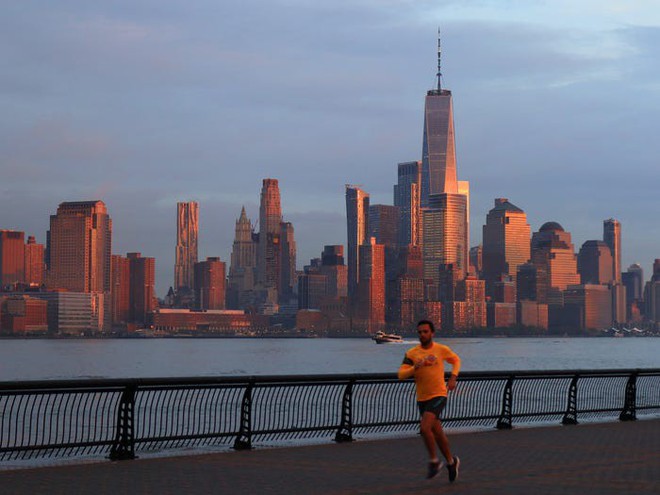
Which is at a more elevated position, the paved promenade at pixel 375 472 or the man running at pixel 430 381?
the man running at pixel 430 381

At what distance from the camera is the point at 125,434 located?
16.6m

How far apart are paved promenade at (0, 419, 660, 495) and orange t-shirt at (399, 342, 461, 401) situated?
43.1 inches

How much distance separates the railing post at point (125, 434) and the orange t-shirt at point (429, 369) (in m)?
4.24

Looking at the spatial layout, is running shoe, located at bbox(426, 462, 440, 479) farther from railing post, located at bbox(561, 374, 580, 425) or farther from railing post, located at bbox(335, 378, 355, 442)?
railing post, located at bbox(561, 374, 580, 425)

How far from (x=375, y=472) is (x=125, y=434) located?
3808 millimetres

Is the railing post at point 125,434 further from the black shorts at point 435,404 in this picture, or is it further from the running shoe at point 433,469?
the running shoe at point 433,469

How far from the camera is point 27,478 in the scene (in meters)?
13.8

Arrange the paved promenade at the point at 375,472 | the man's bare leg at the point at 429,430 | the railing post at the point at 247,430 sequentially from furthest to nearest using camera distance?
the railing post at the point at 247,430
the man's bare leg at the point at 429,430
the paved promenade at the point at 375,472

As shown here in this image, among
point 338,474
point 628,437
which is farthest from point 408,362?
point 628,437

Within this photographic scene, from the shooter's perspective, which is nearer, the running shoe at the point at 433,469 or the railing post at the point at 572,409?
the running shoe at the point at 433,469

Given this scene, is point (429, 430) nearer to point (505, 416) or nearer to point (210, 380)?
point (210, 380)

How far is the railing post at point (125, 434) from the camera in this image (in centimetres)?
1645

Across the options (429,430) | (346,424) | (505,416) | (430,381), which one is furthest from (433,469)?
(505,416)

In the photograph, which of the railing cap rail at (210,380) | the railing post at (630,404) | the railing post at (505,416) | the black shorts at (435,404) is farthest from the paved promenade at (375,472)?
the railing post at (630,404)
